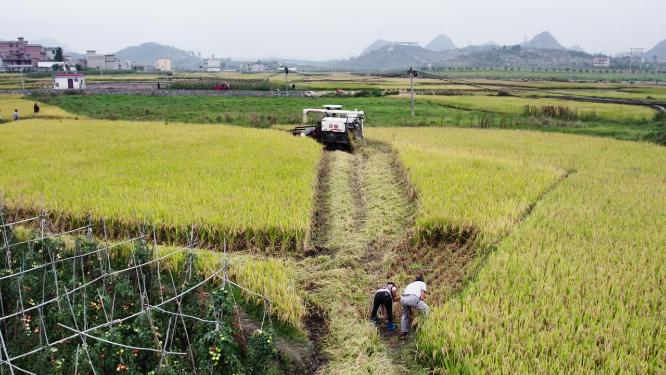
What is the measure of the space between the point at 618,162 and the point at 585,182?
3.75m

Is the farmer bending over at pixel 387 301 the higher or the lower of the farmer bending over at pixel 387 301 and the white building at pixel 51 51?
the lower

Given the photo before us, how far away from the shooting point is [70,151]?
14820 millimetres

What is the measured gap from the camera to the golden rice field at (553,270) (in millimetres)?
4895

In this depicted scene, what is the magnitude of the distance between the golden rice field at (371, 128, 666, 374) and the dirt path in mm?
572

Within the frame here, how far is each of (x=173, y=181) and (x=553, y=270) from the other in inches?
317

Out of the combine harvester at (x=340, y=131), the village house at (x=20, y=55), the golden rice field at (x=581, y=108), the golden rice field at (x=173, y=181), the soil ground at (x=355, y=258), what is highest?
the village house at (x=20, y=55)

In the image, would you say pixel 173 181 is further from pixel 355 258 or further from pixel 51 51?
pixel 51 51

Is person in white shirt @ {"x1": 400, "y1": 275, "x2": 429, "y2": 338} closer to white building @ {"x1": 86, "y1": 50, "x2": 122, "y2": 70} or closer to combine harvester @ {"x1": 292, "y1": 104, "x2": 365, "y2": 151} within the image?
combine harvester @ {"x1": 292, "y1": 104, "x2": 365, "y2": 151}

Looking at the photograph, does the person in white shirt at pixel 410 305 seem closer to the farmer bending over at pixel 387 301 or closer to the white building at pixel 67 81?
the farmer bending over at pixel 387 301

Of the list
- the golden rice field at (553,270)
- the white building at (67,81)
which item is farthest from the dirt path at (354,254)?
the white building at (67,81)

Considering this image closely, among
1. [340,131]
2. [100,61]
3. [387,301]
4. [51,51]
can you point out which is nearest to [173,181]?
[387,301]

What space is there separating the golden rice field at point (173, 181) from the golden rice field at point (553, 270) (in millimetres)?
2800

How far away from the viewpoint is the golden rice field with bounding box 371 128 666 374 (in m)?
4.89

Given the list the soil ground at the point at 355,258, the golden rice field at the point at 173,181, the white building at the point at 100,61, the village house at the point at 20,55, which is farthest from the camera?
the white building at the point at 100,61
